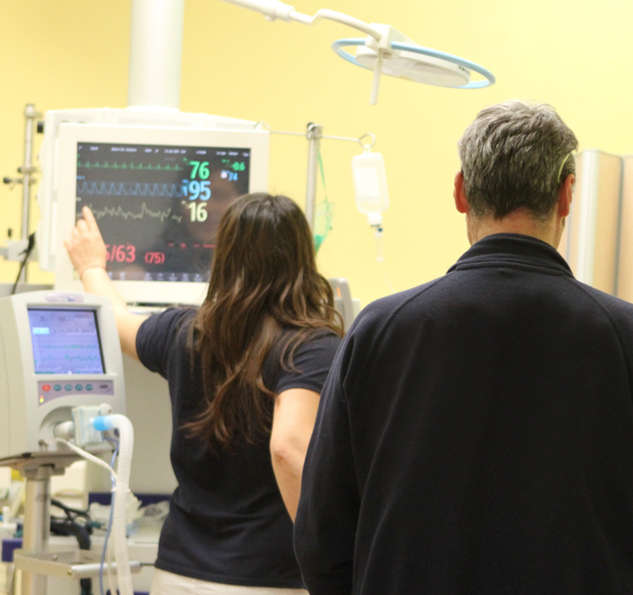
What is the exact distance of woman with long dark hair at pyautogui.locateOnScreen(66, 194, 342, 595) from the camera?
1.39 m

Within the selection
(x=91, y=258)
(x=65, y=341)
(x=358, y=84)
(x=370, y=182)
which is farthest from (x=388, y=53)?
(x=358, y=84)

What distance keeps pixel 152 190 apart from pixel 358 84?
6.60 ft

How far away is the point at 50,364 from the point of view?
152 centimetres

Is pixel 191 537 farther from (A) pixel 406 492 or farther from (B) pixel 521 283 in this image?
(B) pixel 521 283

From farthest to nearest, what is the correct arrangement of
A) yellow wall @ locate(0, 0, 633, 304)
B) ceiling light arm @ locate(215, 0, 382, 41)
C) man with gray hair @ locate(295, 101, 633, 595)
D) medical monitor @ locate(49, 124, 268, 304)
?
1. yellow wall @ locate(0, 0, 633, 304)
2. medical monitor @ locate(49, 124, 268, 304)
3. ceiling light arm @ locate(215, 0, 382, 41)
4. man with gray hair @ locate(295, 101, 633, 595)

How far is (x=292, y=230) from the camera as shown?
1.50 metres

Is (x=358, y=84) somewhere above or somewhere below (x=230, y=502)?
above

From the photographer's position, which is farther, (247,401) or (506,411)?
(247,401)

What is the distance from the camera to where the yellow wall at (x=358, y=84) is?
3.34 m

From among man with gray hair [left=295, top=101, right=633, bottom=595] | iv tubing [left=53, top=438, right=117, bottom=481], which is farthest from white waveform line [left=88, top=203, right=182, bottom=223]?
man with gray hair [left=295, top=101, right=633, bottom=595]

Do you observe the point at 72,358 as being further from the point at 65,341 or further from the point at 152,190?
the point at 152,190

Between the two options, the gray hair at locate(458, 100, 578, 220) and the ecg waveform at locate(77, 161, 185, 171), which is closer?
the gray hair at locate(458, 100, 578, 220)

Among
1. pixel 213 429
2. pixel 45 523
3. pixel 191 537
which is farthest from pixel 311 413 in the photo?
pixel 45 523

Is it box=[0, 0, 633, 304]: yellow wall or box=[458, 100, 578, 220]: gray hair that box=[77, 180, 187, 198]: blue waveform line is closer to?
box=[458, 100, 578, 220]: gray hair
